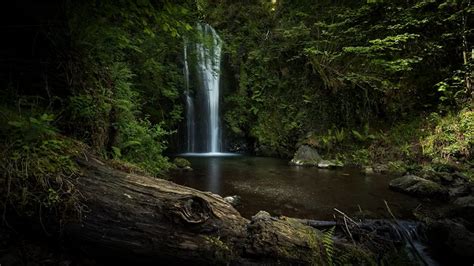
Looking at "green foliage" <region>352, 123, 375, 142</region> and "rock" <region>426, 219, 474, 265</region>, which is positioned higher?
"green foliage" <region>352, 123, 375, 142</region>

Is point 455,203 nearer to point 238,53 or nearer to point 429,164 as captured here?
point 429,164

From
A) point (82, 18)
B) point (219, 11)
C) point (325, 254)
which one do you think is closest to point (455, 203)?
point (325, 254)

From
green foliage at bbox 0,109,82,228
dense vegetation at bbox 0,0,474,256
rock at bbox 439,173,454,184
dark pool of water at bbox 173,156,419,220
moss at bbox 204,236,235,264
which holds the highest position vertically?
dense vegetation at bbox 0,0,474,256

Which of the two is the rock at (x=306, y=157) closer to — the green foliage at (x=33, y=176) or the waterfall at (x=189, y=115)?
the waterfall at (x=189, y=115)

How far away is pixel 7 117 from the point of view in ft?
7.35

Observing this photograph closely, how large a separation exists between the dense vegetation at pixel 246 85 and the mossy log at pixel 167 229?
20 centimetres

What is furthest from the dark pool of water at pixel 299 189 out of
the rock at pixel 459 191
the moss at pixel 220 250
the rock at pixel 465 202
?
the moss at pixel 220 250

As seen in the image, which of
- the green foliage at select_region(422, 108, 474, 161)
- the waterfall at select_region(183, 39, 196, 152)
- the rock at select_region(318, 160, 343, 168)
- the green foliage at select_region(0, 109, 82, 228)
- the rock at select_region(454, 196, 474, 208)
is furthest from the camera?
the waterfall at select_region(183, 39, 196, 152)

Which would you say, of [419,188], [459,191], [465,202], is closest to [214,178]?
[419,188]

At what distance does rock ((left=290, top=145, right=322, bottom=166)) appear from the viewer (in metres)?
10.9

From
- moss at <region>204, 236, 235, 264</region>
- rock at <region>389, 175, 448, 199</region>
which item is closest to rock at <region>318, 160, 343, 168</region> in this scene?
rock at <region>389, 175, 448, 199</region>

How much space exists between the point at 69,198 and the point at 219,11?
1861cm

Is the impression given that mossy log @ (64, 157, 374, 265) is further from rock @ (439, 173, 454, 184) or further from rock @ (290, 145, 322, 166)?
rock @ (290, 145, 322, 166)

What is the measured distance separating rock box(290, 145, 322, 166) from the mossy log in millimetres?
8490
